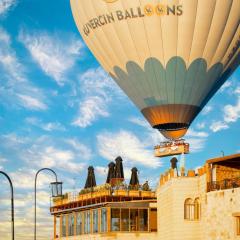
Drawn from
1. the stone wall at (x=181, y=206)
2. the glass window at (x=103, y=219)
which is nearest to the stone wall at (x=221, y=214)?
the stone wall at (x=181, y=206)

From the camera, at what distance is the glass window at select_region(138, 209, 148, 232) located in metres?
79.0

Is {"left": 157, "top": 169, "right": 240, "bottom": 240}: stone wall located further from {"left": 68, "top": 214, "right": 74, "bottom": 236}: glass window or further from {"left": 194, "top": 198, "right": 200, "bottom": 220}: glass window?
{"left": 68, "top": 214, "right": 74, "bottom": 236}: glass window

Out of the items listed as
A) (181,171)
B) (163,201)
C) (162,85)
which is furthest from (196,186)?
(162,85)

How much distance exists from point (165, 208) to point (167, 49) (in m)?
16.2

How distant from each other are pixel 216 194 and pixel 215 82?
814 inches

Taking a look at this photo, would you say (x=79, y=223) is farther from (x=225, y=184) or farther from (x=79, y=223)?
(x=225, y=184)

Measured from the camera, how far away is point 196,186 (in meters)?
64.1

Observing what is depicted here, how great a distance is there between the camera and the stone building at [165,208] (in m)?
58.4

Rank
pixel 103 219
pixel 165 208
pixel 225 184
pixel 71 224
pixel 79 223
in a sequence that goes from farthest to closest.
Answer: pixel 71 224
pixel 79 223
pixel 103 219
pixel 165 208
pixel 225 184

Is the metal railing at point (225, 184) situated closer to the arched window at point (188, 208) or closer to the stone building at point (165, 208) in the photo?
the stone building at point (165, 208)

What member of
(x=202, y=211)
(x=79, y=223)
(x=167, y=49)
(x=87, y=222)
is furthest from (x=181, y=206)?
(x=79, y=223)

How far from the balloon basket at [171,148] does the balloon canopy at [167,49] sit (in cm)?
157

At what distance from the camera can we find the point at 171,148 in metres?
76.1

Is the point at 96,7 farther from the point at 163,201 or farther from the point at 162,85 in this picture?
the point at 163,201
